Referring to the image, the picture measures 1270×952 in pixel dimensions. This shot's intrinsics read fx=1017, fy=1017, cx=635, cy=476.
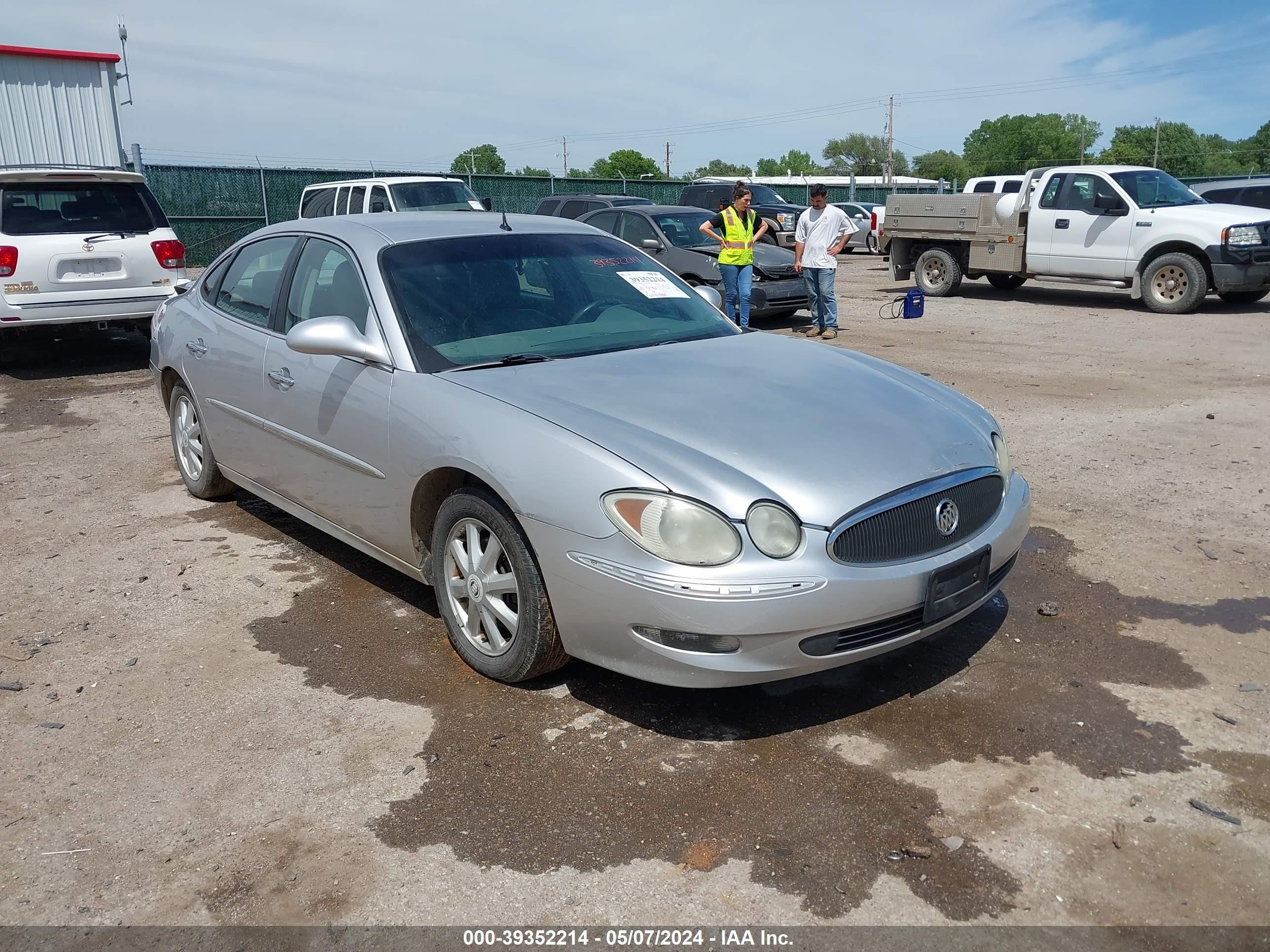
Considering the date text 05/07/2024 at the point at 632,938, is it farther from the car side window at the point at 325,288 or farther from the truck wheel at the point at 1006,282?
the truck wheel at the point at 1006,282

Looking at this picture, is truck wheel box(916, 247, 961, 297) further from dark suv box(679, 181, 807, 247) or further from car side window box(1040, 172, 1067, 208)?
dark suv box(679, 181, 807, 247)

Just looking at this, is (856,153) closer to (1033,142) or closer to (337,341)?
(1033,142)

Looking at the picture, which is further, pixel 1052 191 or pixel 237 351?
pixel 1052 191

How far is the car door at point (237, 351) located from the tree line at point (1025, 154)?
98.5 metres

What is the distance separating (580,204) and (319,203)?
4.33 m

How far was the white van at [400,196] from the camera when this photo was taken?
14266 millimetres

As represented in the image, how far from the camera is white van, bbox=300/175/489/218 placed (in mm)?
14266

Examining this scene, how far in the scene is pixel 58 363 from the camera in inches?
437

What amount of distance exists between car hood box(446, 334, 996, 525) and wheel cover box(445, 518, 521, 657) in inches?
19.0

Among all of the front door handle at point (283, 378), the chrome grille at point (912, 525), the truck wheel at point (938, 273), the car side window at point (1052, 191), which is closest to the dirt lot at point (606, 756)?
the chrome grille at point (912, 525)

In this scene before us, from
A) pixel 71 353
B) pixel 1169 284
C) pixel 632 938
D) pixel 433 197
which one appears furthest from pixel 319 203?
pixel 632 938

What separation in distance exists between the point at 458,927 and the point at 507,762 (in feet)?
2.45

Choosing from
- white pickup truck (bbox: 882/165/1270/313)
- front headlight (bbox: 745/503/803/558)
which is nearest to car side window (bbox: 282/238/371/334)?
front headlight (bbox: 745/503/803/558)

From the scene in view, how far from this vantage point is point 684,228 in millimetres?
13547
